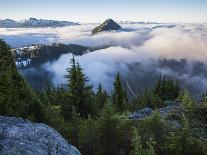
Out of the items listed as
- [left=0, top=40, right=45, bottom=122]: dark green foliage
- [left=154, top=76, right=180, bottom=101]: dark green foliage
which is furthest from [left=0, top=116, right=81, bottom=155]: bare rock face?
[left=154, top=76, right=180, bottom=101]: dark green foliage

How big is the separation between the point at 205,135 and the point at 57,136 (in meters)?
15.7

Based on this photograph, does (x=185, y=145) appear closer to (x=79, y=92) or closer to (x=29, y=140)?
(x=29, y=140)

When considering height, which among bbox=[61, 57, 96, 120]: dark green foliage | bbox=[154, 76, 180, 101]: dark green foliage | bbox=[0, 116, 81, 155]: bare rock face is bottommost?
bbox=[154, 76, 180, 101]: dark green foliage

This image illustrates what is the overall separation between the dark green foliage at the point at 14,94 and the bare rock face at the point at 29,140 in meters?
8.14

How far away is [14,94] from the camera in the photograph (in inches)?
1192

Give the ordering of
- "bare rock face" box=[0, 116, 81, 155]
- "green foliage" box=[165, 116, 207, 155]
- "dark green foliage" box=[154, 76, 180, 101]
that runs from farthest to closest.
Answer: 1. "dark green foliage" box=[154, 76, 180, 101]
2. "green foliage" box=[165, 116, 207, 155]
3. "bare rock face" box=[0, 116, 81, 155]

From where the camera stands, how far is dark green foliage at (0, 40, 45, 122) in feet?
93.3

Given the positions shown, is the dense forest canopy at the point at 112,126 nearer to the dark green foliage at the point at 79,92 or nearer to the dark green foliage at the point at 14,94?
the dark green foliage at the point at 14,94

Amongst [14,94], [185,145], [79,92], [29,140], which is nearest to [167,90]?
[79,92]

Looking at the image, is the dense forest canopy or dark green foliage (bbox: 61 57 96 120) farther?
dark green foliage (bbox: 61 57 96 120)

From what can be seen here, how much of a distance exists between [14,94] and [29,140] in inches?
495

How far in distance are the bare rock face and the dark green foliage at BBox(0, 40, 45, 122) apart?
8.14 metres

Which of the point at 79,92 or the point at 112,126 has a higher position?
the point at 112,126

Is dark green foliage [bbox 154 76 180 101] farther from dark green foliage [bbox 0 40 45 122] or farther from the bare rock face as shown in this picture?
the bare rock face
